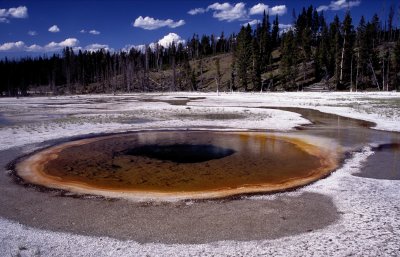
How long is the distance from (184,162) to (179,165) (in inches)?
19.3

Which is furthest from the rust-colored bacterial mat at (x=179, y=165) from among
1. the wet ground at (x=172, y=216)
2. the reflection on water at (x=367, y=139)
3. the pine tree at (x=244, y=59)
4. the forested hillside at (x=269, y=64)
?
the pine tree at (x=244, y=59)

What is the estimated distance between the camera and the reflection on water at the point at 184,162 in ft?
38.2

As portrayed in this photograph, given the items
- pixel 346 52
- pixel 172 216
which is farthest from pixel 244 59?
pixel 172 216

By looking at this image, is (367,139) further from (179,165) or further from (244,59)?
(244,59)

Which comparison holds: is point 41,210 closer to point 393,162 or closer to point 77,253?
point 77,253

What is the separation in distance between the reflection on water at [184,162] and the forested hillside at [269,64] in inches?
1880

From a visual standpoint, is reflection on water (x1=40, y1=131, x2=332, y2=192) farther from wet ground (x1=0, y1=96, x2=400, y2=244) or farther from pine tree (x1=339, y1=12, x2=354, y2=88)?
pine tree (x1=339, y1=12, x2=354, y2=88)

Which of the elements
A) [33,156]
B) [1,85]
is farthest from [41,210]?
[1,85]

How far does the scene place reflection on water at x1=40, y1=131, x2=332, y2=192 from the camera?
11641 mm

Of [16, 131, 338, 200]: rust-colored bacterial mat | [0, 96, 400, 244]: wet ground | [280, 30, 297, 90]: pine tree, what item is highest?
[280, 30, 297, 90]: pine tree

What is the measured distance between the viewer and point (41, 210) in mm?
9016

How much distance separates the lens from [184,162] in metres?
14.3

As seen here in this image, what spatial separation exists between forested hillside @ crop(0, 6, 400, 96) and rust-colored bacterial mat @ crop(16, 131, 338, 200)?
47858mm

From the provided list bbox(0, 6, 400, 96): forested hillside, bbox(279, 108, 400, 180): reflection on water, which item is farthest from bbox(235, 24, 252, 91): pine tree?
bbox(279, 108, 400, 180): reflection on water
